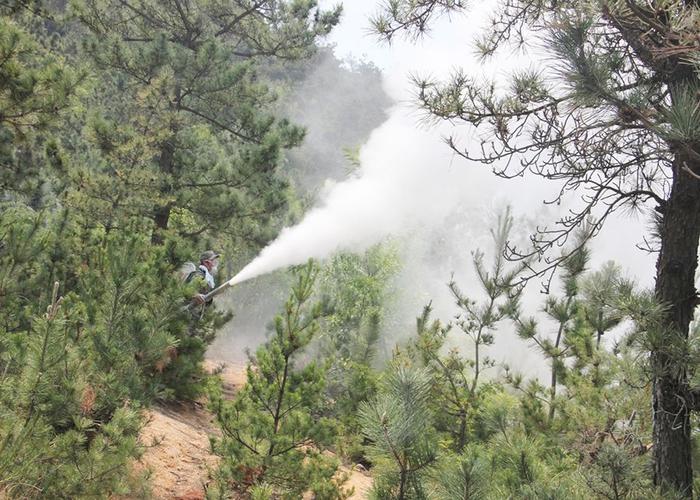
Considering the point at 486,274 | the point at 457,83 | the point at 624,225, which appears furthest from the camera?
the point at 624,225

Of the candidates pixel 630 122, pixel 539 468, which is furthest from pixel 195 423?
pixel 630 122

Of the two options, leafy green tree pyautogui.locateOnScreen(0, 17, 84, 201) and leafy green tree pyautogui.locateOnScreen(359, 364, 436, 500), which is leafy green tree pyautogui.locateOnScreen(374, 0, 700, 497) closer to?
leafy green tree pyautogui.locateOnScreen(359, 364, 436, 500)

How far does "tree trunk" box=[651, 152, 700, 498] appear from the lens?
3.01 m

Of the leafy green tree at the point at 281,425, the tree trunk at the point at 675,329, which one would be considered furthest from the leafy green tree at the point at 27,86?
the tree trunk at the point at 675,329

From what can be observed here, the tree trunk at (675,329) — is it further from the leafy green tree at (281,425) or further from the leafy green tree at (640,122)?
the leafy green tree at (281,425)

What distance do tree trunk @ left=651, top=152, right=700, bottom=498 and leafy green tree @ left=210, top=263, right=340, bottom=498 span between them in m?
2.32

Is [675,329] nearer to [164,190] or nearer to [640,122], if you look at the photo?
[640,122]

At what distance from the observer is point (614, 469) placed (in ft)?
9.72

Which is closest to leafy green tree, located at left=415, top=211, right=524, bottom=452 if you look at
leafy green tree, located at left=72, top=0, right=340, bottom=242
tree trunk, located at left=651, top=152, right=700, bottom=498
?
tree trunk, located at left=651, top=152, right=700, bottom=498

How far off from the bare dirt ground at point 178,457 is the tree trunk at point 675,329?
189 centimetres

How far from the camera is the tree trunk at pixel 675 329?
3014mm

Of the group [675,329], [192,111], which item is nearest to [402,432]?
[675,329]

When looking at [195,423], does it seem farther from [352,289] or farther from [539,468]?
[352,289]

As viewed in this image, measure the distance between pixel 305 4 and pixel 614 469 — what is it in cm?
1156
